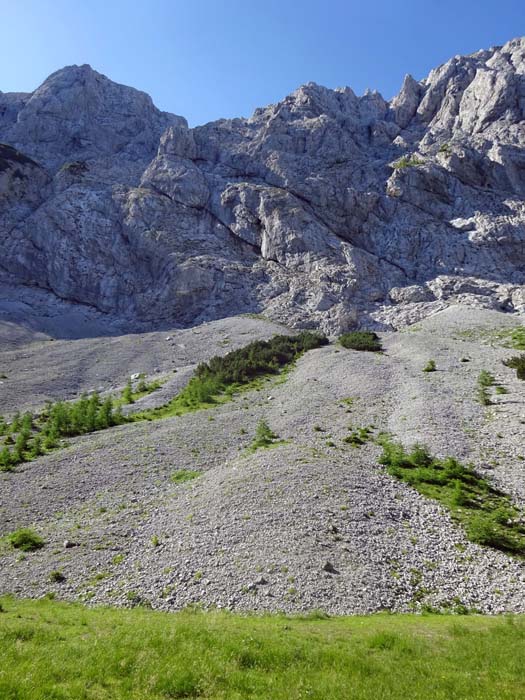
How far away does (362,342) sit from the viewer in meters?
61.8

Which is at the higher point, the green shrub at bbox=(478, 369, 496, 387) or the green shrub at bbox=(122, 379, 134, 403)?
the green shrub at bbox=(478, 369, 496, 387)

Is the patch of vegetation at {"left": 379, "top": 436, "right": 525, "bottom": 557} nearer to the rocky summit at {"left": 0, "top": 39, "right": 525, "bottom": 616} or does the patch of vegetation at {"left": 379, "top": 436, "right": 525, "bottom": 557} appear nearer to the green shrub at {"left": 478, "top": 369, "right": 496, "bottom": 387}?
the rocky summit at {"left": 0, "top": 39, "right": 525, "bottom": 616}

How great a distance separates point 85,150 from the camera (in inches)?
5753

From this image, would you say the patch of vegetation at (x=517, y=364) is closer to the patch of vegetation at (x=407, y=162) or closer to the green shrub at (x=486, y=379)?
the green shrub at (x=486, y=379)

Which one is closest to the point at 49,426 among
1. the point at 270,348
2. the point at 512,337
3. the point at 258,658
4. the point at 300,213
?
the point at 270,348

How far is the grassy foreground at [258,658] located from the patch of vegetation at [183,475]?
40.5ft

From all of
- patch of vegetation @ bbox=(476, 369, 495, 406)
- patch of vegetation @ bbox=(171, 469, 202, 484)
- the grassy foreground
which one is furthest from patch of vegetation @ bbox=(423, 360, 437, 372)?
the grassy foreground

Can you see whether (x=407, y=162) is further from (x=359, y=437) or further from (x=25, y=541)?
(x=25, y=541)

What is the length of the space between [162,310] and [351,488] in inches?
3168

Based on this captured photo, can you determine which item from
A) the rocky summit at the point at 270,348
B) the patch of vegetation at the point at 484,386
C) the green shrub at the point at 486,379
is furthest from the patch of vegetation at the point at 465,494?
the green shrub at the point at 486,379

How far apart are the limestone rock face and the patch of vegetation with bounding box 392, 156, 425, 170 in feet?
2.63

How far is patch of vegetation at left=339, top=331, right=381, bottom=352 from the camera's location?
59469mm

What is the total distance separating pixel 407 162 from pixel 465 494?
118 m

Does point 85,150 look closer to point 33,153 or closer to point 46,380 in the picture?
point 33,153
